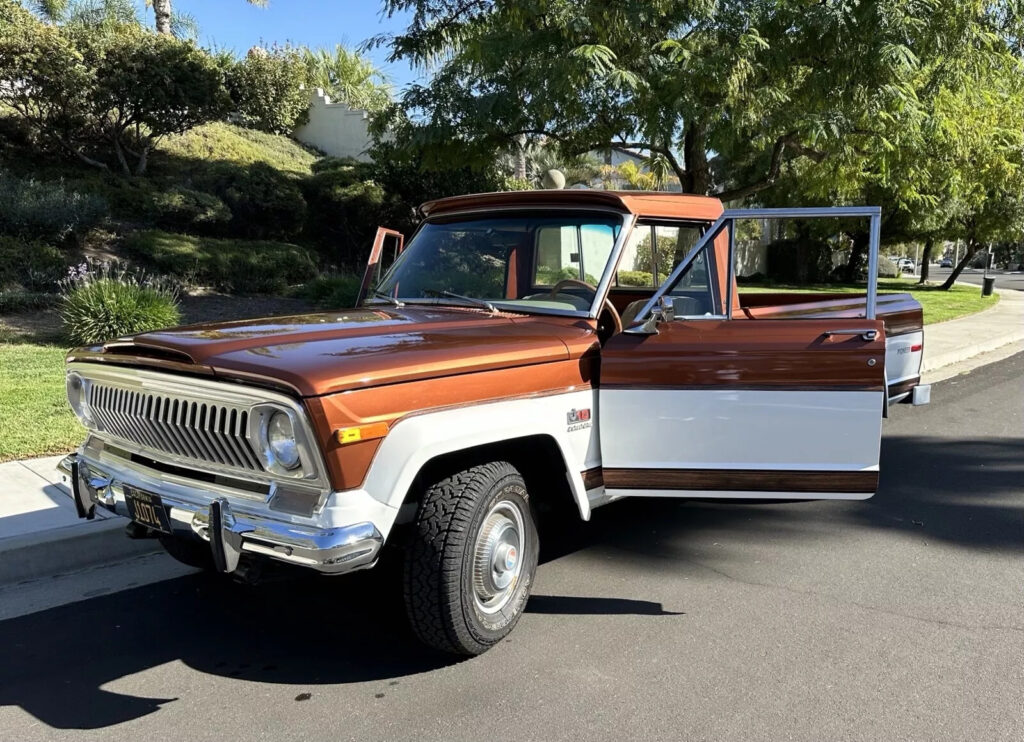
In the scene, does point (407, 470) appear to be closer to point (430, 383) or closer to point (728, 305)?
point (430, 383)

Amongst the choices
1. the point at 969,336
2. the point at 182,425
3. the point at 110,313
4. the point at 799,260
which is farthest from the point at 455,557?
the point at 799,260

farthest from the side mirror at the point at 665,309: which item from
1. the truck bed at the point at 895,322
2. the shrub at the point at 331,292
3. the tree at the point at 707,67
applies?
the shrub at the point at 331,292

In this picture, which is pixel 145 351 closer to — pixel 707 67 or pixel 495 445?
pixel 495 445

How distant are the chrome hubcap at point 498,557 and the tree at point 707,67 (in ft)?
21.1

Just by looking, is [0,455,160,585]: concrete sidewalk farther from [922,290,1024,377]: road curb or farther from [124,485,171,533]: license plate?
[922,290,1024,377]: road curb

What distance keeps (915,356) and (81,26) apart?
18.2m

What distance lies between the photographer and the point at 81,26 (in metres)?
17.6

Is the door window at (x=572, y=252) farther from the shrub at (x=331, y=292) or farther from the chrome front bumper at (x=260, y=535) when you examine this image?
the shrub at (x=331, y=292)

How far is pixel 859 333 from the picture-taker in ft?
12.1

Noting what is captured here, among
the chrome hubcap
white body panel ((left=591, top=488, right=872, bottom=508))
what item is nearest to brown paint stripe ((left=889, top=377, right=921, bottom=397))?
white body panel ((left=591, top=488, right=872, bottom=508))

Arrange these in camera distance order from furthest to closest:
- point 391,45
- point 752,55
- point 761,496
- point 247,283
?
point 247,283 < point 391,45 < point 752,55 < point 761,496

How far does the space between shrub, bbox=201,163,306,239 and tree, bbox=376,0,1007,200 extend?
29.4ft

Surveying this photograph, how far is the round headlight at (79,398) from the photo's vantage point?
3943mm

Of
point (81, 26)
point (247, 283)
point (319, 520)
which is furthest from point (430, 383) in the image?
point (81, 26)
